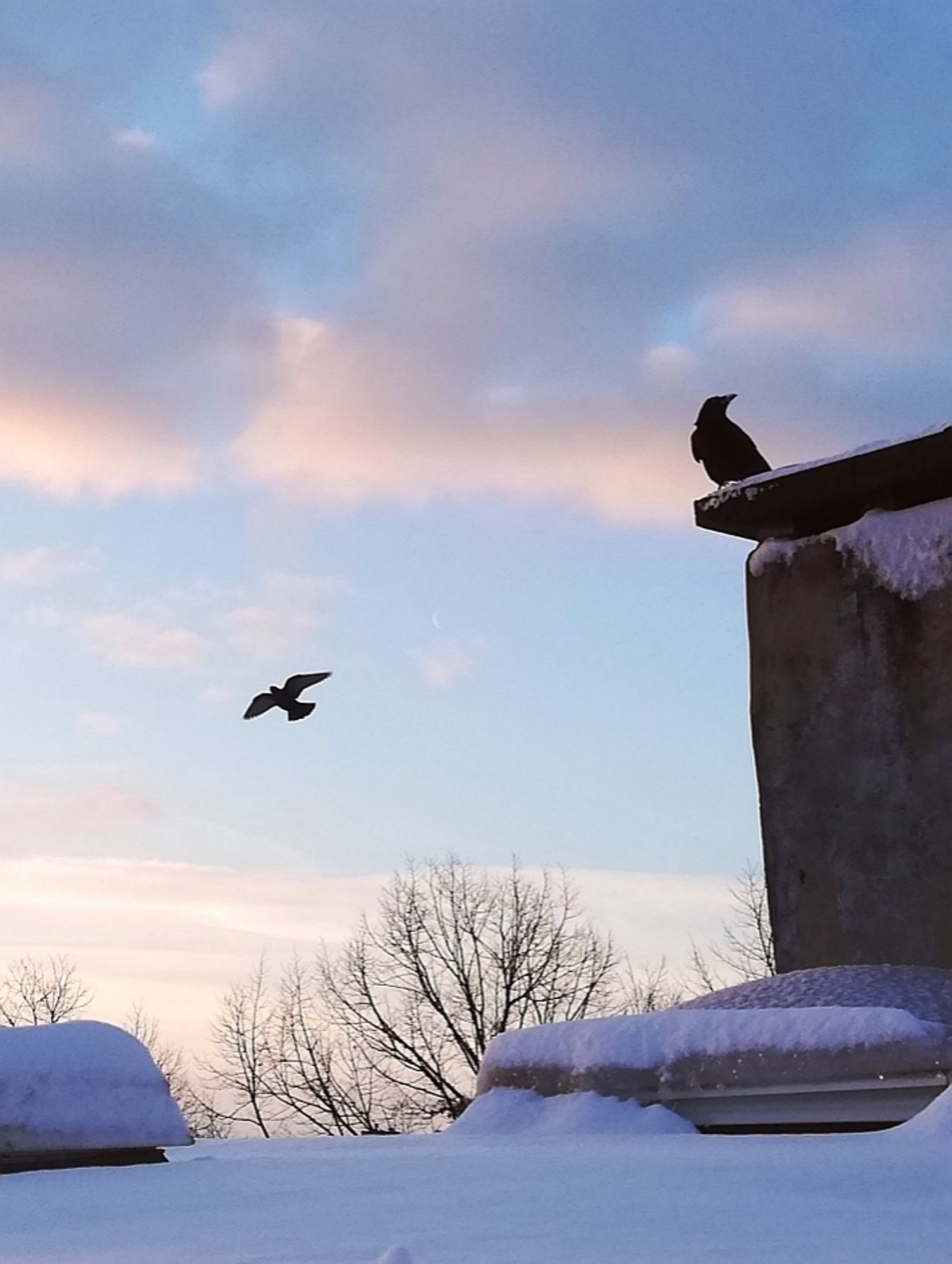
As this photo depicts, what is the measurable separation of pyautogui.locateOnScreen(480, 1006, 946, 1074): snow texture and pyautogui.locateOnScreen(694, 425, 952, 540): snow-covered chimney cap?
3279 mm

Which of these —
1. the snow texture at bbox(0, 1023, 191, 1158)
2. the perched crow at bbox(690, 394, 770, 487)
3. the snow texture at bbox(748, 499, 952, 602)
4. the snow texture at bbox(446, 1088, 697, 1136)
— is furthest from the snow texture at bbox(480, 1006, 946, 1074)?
the perched crow at bbox(690, 394, 770, 487)

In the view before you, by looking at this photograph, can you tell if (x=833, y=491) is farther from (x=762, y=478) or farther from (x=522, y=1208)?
(x=522, y=1208)

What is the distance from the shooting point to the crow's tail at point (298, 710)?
301 inches

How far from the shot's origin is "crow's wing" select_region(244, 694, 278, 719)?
774 centimetres

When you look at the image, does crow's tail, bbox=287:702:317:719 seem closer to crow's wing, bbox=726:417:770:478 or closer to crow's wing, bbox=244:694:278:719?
crow's wing, bbox=244:694:278:719

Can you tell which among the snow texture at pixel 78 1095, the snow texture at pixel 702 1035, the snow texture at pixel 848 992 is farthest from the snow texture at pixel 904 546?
the snow texture at pixel 78 1095

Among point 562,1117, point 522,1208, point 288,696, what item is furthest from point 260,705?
point 522,1208

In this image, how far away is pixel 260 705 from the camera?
786 centimetres

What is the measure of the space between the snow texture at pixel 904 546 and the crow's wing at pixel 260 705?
3.12m

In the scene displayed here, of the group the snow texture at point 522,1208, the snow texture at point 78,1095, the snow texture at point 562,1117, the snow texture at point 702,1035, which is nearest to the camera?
the snow texture at point 522,1208

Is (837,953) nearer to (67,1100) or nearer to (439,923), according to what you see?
(67,1100)

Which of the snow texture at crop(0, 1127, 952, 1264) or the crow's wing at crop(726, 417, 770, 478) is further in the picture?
the crow's wing at crop(726, 417, 770, 478)

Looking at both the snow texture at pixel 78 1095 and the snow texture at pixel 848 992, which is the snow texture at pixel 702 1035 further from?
the snow texture at pixel 78 1095

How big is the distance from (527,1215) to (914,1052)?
265cm
